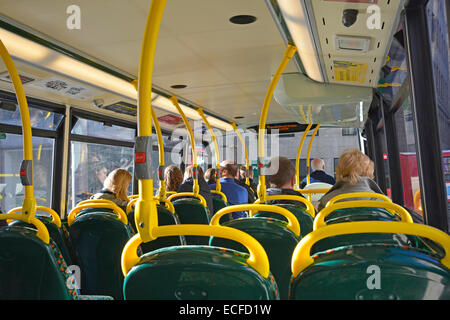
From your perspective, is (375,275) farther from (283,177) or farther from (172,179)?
(172,179)

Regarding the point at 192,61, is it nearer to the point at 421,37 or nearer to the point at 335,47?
the point at 335,47

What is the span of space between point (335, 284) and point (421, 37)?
82.0 inches

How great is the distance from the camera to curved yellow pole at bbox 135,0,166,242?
4.33ft

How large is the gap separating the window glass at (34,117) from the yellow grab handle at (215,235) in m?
3.62

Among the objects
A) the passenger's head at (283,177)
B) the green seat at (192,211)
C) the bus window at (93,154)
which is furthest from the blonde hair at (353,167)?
the bus window at (93,154)

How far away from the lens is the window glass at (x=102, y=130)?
17.9 ft

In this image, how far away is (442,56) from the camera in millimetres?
2115

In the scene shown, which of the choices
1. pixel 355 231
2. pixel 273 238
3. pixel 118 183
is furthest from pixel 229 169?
pixel 355 231

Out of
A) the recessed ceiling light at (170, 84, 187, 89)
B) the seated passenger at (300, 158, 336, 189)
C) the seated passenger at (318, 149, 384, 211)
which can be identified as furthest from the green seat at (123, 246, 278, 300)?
the seated passenger at (300, 158, 336, 189)

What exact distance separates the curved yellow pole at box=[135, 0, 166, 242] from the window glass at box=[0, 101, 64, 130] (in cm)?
345

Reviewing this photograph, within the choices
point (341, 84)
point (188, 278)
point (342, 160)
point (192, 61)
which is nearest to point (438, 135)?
point (342, 160)

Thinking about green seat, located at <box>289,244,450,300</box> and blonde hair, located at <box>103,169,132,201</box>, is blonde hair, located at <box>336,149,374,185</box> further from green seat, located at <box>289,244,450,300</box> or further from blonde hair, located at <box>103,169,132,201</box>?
green seat, located at <box>289,244,450,300</box>

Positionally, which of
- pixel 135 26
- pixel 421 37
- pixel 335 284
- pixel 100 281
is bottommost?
pixel 100 281

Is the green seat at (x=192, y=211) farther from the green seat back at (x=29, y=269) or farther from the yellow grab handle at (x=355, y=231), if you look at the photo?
the yellow grab handle at (x=355, y=231)
